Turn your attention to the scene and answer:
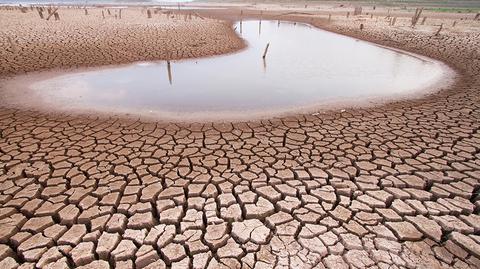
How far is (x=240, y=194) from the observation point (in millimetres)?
3398

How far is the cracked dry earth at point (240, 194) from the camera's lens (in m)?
2.61

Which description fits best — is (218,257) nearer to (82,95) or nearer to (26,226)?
(26,226)

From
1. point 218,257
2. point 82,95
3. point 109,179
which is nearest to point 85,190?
point 109,179

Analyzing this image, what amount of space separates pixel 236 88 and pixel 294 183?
4.90 m

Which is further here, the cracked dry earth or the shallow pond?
the shallow pond

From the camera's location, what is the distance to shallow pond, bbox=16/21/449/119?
21.8ft

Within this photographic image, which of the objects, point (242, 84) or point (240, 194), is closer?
point (240, 194)

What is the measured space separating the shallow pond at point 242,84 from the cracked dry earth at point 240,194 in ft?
3.72

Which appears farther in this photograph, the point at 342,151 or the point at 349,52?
the point at 349,52

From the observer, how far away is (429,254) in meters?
2.60

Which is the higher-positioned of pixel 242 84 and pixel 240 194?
pixel 240 194

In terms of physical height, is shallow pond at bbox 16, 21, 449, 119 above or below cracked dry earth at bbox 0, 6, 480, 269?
below

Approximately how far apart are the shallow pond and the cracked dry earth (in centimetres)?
113

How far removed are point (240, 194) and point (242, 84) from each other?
549 centimetres
